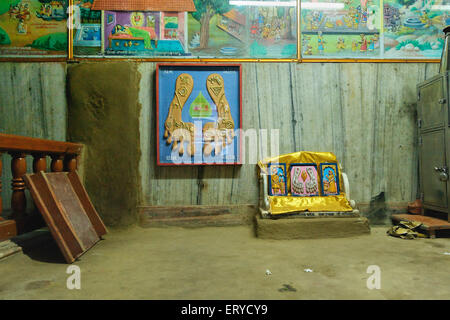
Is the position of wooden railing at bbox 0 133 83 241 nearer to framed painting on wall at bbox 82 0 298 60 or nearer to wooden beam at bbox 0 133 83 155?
wooden beam at bbox 0 133 83 155

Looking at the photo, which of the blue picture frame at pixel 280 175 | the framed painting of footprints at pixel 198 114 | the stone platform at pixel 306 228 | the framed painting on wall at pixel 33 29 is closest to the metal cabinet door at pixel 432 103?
the stone platform at pixel 306 228

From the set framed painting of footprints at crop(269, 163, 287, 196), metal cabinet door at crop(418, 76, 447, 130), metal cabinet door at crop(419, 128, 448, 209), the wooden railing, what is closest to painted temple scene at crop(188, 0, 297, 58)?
framed painting of footprints at crop(269, 163, 287, 196)

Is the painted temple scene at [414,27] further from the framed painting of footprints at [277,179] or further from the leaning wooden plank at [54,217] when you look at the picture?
the leaning wooden plank at [54,217]


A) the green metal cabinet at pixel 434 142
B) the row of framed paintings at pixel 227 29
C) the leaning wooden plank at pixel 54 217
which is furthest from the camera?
the row of framed paintings at pixel 227 29

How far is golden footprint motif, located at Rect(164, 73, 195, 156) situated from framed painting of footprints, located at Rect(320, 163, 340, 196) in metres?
1.52

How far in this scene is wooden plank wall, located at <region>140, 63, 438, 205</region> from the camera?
3439mm

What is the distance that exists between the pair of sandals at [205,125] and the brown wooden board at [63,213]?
117cm

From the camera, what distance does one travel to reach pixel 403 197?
3.45 metres

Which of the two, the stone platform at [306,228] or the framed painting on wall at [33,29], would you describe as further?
the framed painting on wall at [33,29]

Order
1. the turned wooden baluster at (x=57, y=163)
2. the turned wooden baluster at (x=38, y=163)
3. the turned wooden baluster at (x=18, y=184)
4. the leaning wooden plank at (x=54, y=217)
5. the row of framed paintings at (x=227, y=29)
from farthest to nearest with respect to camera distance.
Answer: the row of framed paintings at (x=227, y=29), the turned wooden baluster at (x=57, y=163), the turned wooden baluster at (x=38, y=163), the turned wooden baluster at (x=18, y=184), the leaning wooden plank at (x=54, y=217)

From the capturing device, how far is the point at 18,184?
2457mm

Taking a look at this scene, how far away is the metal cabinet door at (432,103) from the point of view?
9.90 feet

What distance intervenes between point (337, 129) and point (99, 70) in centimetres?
284

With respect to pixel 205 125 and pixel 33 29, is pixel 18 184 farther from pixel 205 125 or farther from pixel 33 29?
pixel 33 29
